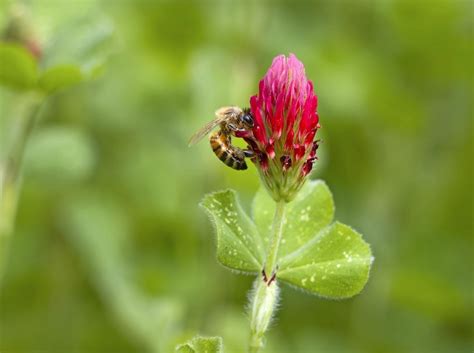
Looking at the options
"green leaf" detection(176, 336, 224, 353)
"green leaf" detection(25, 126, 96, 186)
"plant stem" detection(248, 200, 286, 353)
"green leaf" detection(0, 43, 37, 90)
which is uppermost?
"green leaf" detection(25, 126, 96, 186)

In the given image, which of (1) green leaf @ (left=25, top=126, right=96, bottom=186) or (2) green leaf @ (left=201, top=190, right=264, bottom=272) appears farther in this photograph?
(1) green leaf @ (left=25, top=126, right=96, bottom=186)

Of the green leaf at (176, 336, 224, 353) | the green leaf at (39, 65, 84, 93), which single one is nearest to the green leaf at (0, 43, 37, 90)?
the green leaf at (39, 65, 84, 93)

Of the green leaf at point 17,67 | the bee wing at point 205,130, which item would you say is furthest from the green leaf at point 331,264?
the green leaf at point 17,67

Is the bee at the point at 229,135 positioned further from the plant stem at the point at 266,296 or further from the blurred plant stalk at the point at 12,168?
the blurred plant stalk at the point at 12,168

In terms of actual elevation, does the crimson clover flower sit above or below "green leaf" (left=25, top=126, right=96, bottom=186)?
below

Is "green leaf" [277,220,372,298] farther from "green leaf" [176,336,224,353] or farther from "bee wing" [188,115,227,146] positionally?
"bee wing" [188,115,227,146]

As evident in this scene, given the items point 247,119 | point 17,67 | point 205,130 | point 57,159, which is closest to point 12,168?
point 17,67

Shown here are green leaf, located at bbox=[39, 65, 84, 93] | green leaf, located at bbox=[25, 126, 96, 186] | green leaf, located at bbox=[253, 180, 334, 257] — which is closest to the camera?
green leaf, located at bbox=[253, 180, 334, 257]
